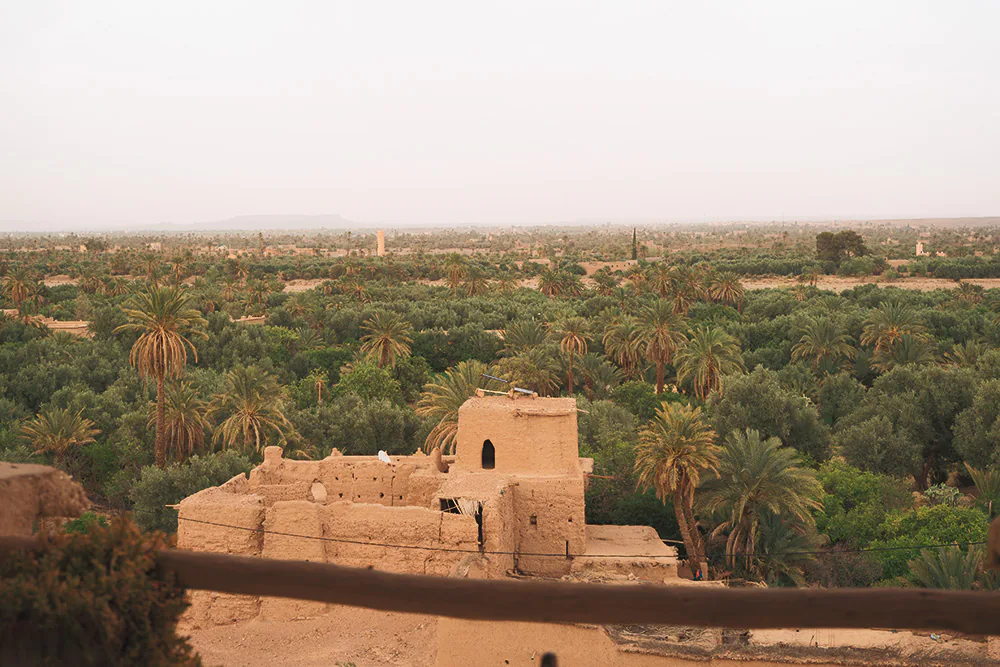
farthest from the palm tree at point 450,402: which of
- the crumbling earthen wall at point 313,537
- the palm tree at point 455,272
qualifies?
the palm tree at point 455,272

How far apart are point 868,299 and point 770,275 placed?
3408 centimetres

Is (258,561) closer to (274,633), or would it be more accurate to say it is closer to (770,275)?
(274,633)

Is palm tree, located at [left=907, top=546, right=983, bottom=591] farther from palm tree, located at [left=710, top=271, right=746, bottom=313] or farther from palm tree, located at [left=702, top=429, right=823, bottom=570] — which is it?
palm tree, located at [left=710, top=271, right=746, bottom=313]

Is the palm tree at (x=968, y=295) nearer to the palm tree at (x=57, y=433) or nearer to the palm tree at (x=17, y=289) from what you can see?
the palm tree at (x=57, y=433)

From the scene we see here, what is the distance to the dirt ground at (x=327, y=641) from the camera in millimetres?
12188

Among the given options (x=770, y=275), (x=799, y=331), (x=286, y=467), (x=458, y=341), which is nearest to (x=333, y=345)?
(x=458, y=341)

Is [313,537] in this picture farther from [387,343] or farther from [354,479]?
[387,343]

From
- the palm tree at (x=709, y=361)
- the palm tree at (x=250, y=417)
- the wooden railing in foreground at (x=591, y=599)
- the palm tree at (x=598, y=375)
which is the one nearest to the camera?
the wooden railing in foreground at (x=591, y=599)

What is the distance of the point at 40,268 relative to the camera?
8750 centimetres

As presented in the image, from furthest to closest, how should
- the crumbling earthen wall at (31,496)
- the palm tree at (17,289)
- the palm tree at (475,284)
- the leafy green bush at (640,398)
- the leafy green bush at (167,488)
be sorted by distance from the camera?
the palm tree at (475,284) → the palm tree at (17,289) → the leafy green bush at (640,398) → the leafy green bush at (167,488) → the crumbling earthen wall at (31,496)

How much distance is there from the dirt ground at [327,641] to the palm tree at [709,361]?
18.6 meters

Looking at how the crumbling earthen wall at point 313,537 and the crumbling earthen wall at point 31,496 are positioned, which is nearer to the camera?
the crumbling earthen wall at point 31,496

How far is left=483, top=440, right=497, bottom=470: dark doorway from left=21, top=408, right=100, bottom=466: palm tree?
46.1ft

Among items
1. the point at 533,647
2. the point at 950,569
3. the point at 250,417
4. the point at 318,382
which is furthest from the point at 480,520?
the point at 318,382
